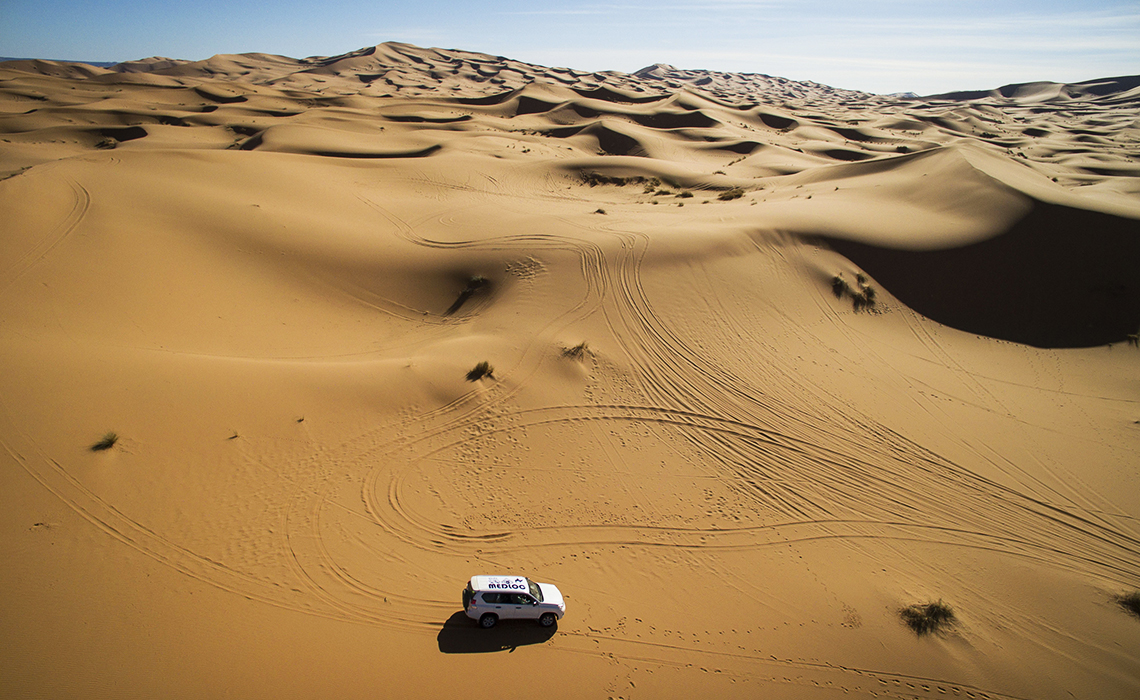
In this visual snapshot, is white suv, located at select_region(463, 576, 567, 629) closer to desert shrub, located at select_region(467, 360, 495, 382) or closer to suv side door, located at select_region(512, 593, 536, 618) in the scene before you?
suv side door, located at select_region(512, 593, 536, 618)

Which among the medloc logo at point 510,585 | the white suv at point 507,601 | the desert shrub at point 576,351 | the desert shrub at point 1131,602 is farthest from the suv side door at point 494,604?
the desert shrub at point 1131,602

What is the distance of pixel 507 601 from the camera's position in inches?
299

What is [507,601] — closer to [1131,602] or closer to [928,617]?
[928,617]

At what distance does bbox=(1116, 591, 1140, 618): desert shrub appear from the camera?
870 cm

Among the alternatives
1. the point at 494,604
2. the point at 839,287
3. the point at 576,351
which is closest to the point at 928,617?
the point at 494,604

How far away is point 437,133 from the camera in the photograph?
4447cm

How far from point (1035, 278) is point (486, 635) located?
20.5 m

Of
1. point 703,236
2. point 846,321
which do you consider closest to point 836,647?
point 846,321

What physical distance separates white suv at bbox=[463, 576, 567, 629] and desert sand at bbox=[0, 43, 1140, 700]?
A: 315 mm

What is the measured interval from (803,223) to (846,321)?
17.3 feet

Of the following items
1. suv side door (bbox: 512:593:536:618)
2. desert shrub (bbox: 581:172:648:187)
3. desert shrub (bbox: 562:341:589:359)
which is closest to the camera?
suv side door (bbox: 512:593:536:618)

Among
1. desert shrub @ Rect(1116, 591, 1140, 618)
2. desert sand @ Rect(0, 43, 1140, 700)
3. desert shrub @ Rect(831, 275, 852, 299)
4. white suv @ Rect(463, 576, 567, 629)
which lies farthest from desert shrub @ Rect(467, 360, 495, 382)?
desert shrub @ Rect(1116, 591, 1140, 618)

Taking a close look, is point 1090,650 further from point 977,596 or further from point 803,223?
point 803,223

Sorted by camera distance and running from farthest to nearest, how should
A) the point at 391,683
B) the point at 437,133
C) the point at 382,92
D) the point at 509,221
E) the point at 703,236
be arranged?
the point at 382,92 < the point at 437,133 < the point at 509,221 < the point at 703,236 < the point at 391,683
